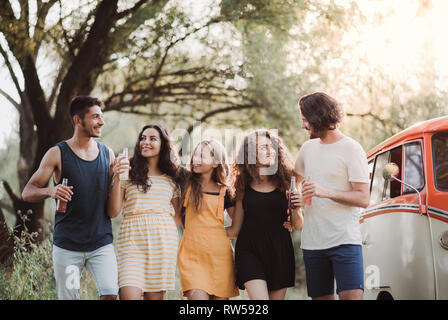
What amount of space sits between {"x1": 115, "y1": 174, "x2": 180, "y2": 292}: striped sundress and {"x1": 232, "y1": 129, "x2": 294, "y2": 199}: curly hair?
724 mm

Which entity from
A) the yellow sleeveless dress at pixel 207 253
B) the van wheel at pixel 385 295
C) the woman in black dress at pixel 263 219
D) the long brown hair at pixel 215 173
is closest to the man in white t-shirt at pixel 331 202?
the woman in black dress at pixel 263 219

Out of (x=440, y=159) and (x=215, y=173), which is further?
(x=215, y=173)

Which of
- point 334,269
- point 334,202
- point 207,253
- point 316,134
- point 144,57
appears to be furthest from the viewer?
point 144,57

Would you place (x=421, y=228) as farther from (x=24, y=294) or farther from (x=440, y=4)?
(x=440, y=4)

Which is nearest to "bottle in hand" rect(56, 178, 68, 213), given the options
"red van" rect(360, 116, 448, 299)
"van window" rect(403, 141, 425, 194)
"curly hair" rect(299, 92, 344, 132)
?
"curly hair" rect(299, 92, 344, 132)

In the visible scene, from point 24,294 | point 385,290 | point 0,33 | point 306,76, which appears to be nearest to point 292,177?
point 385,290

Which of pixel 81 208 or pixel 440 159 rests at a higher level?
pixel 440 159

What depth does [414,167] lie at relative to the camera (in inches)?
196

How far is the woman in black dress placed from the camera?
489 centimetres

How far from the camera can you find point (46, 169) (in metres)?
5.09

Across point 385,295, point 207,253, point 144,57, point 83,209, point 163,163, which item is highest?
point 144,57

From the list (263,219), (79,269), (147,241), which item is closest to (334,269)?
(263,219)

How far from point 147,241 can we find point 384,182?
2600 mm

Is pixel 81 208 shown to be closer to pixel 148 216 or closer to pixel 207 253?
pixel 148 216
